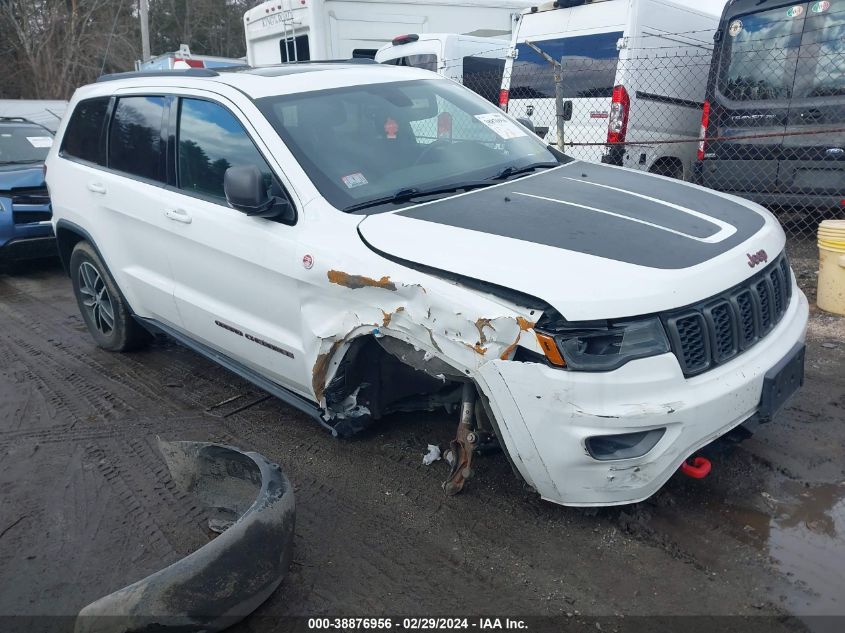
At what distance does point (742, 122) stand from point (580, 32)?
7.15ft

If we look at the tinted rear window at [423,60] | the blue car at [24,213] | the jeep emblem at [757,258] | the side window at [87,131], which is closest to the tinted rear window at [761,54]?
the tinted rear window at [423,60]

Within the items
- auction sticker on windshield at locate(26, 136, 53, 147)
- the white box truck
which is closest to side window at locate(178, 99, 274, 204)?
auction sticker on windshield at locate(26, 136, 53, 147)

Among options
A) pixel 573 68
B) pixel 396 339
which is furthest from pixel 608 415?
pixel 573 68

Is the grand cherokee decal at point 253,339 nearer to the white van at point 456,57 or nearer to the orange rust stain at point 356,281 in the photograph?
the orange rust stain at point 356,281

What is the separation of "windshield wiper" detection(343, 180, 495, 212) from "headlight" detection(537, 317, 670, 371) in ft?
3.70

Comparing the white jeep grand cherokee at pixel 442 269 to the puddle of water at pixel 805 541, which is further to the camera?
the white jeep grand cherokee at pixel 442 269

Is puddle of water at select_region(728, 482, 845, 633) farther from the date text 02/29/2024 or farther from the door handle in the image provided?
the door handle

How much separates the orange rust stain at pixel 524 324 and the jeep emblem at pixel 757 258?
3.46ft

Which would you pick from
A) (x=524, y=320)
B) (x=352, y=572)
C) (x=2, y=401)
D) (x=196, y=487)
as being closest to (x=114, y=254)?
(x=2, y=401)

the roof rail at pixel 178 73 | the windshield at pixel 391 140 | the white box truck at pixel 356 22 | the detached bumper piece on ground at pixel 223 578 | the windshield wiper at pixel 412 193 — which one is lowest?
the detached bumper piece on ground at pixel 223 578

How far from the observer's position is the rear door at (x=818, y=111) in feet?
21.1

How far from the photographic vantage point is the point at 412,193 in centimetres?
340

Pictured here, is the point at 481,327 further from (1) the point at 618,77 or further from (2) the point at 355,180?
(1) the point at 618,77

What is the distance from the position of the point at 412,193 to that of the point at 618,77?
526cm
